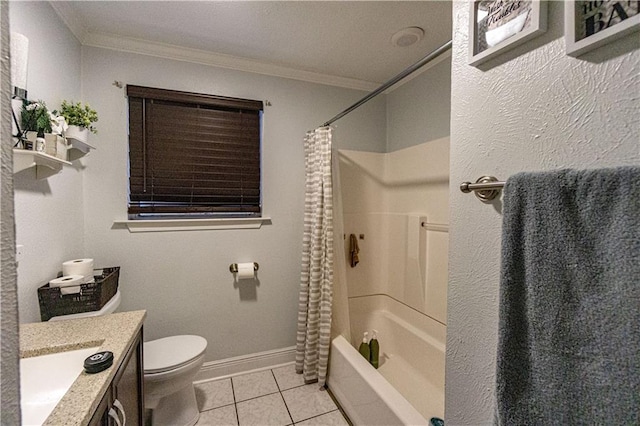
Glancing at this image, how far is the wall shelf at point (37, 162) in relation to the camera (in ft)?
3.45

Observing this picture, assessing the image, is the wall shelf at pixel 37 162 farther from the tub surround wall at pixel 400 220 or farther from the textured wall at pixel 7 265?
the tub surround wall at pixel 400 220

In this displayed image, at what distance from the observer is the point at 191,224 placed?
2.00m

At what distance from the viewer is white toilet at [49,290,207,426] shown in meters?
1.50

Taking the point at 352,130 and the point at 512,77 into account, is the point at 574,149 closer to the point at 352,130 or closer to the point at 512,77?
the point at 512,77

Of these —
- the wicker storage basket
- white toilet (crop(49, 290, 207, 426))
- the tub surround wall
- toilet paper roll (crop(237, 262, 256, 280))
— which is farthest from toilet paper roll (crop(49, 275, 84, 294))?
the tub surround wall

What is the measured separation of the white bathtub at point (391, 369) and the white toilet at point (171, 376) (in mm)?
909

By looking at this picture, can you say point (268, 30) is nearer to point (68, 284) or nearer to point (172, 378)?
point (68, 284)

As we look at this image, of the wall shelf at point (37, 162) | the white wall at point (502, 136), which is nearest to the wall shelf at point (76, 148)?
the wall shelf at point (37, 162)

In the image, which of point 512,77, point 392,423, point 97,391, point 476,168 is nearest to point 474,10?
point 512,77

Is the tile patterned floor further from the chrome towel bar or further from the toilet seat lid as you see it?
the chrome towel bar

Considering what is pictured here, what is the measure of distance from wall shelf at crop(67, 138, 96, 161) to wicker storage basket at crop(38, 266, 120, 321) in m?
0.71

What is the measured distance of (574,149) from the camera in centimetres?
54

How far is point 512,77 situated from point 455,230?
407 mm

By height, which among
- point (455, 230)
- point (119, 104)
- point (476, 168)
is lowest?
point (455, 230)
